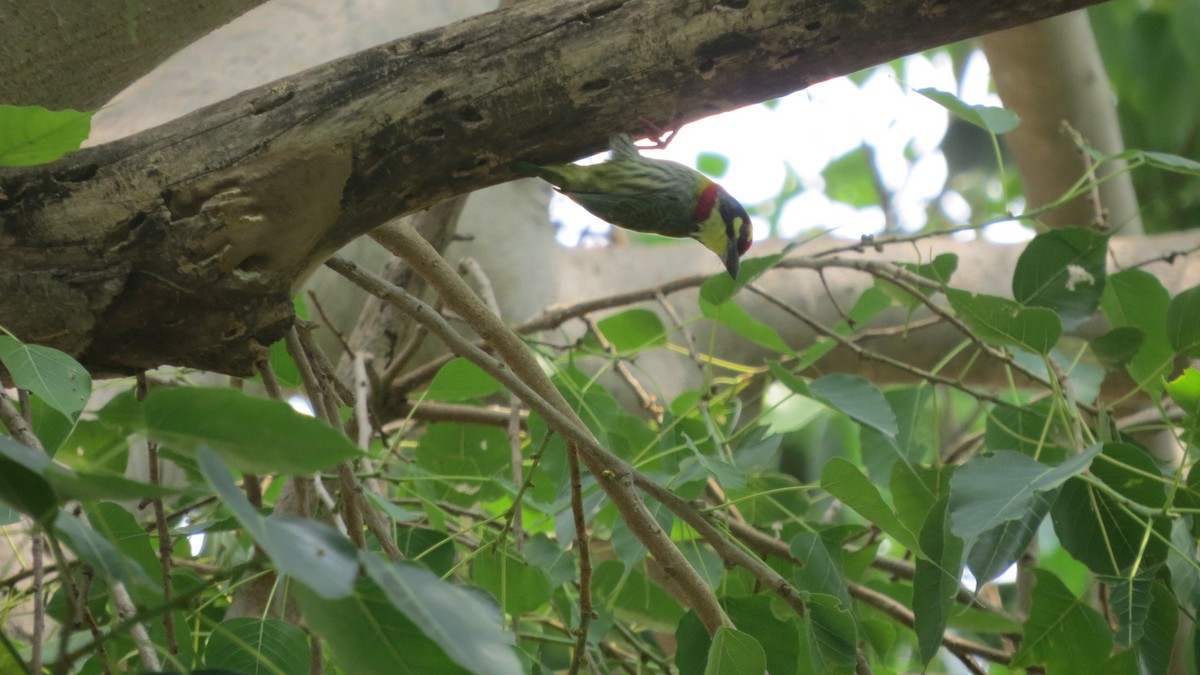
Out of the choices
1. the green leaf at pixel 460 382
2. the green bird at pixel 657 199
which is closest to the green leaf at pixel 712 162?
the green bird at pixel 657 199

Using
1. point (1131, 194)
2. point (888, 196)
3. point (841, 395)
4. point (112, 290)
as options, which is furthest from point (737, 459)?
point (888, 196)

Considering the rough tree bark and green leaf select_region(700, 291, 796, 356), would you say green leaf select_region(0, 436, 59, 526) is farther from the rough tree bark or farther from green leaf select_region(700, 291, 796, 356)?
green leaf select_region(700, 291, 796, 356)

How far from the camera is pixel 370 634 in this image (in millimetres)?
821

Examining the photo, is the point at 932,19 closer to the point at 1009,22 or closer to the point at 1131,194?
the point at 1009,22

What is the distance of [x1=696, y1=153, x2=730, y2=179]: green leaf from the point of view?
5.39 meters

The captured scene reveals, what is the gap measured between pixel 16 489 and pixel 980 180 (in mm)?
5111

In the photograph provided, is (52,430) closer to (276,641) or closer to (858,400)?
(276,641)

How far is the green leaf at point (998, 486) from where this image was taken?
3.54ft

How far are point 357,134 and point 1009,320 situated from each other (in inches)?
38.2

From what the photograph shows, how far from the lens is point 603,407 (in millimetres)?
1780

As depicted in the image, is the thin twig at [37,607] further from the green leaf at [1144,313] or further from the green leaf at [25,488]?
the green leaf at [1144,313]

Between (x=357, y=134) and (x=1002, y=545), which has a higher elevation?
(x=357, y=134)

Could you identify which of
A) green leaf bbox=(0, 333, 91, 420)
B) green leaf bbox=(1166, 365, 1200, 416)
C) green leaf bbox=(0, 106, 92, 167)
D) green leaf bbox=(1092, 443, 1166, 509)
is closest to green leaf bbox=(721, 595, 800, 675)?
green leaf bbox=(1092, 443, 1166, 509)

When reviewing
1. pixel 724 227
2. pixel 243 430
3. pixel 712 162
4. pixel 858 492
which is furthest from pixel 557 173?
pixel 712 162
